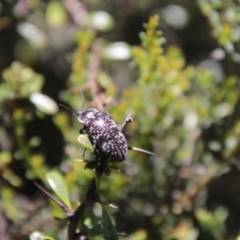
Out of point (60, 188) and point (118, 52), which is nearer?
point (60, 188)

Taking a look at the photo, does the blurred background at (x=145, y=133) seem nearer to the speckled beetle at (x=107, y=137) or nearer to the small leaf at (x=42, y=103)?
the small leaf at (x=42, y=103)

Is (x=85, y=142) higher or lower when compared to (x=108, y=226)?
higher

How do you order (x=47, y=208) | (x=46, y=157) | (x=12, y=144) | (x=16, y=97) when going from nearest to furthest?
(x=16, y=97) → (x=47, y=208) → (x=12, y=144) → (x=46, y=157)

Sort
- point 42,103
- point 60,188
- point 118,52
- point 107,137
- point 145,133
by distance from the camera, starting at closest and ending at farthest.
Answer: point 107,137
point 60,188
point 42,103
point 145,133
point 118,52

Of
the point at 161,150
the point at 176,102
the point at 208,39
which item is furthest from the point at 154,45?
the point at 208,39

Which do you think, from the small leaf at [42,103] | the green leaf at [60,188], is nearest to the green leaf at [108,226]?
the green leaf at [60,188]

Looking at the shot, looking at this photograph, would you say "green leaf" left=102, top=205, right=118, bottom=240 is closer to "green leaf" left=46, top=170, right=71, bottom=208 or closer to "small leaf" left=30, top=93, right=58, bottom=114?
"green leaf" left=46, top=170, right=71, bottom=208

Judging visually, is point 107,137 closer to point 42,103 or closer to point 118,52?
point 42,103

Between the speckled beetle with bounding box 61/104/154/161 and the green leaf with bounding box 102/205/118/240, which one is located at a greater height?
the speckled beetle with bounding box 61/104/154/161

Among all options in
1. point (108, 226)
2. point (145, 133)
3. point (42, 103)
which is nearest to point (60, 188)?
point (108, 226)

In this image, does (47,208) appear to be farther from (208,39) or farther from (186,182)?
(208,39)

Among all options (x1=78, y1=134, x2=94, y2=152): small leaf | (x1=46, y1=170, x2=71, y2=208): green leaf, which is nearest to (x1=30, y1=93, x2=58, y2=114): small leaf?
(x1=46, y1=170, x2=71, y2=208): green leaf
